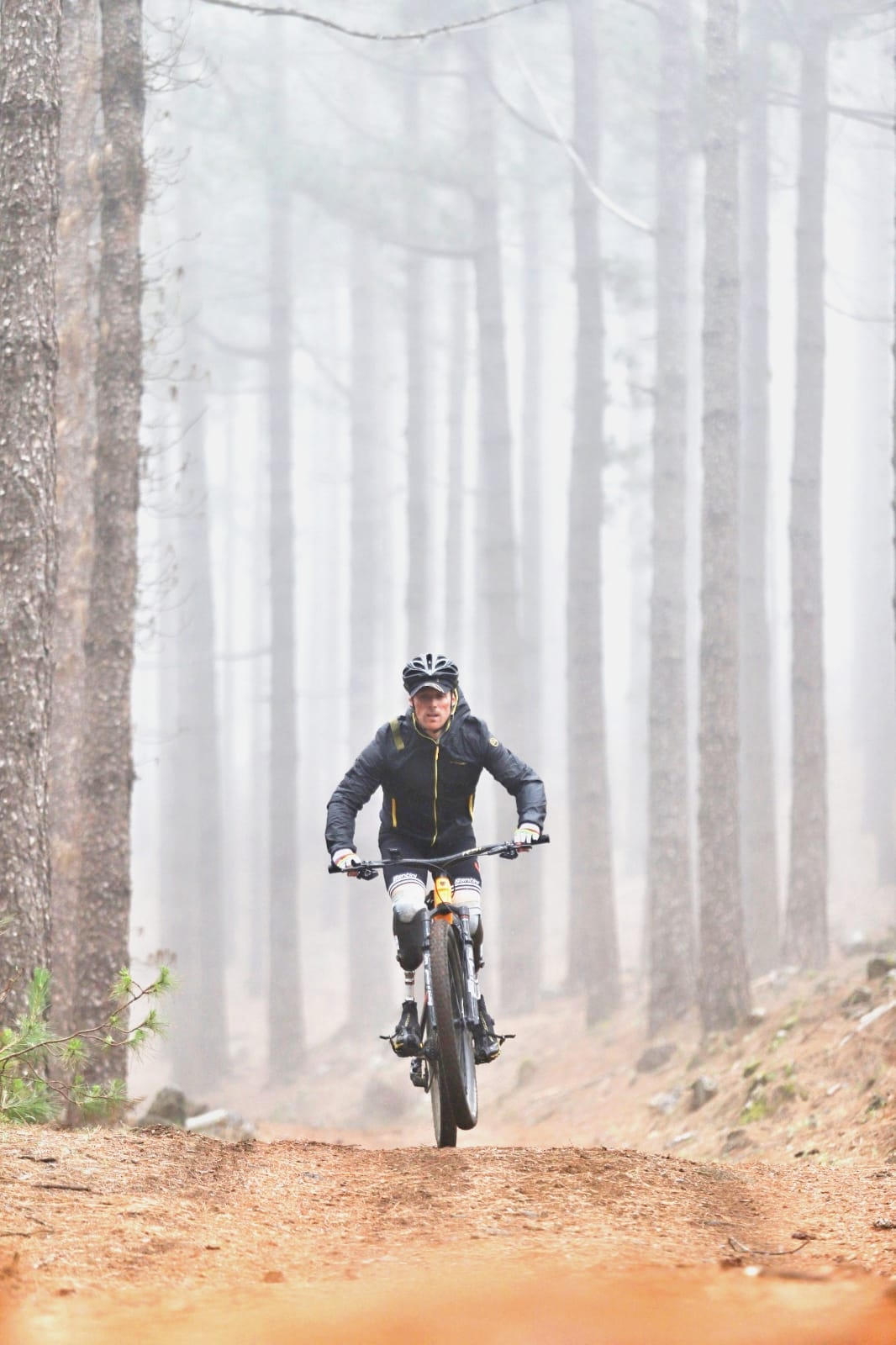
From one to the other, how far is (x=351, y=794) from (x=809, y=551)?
1144cm

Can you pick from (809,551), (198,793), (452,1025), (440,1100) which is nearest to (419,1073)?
(440,1100)

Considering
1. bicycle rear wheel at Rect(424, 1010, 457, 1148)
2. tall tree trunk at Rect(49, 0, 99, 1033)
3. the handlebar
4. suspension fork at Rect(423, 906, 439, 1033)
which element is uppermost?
tall tree trunk at Rect(49, 0, 99, 1033)

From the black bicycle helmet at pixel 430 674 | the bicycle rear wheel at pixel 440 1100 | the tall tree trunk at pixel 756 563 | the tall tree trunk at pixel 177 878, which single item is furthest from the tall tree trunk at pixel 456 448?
the bicycle rear wheel at pixel 440 1100

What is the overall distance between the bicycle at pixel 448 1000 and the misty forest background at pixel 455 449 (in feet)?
8.03

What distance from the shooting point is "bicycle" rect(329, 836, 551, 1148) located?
6820 millimetres

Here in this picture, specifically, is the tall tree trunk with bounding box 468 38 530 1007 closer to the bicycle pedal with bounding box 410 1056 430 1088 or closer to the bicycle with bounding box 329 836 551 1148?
the bicycle pedal with bounding box 410 1056 430 1088

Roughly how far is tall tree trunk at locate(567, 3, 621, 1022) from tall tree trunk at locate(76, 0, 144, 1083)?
10201mm

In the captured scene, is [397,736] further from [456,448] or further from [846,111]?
[456,448]

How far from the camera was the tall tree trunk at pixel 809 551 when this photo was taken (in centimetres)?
1648

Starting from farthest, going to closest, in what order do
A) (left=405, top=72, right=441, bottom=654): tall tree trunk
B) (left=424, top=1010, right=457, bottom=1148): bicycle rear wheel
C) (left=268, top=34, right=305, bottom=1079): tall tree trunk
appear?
(left=405, top=72, right=441, bottom=654): tall tree trunk → (left=268, top=34, right=305, bottom=1079): tall tree trunk → (left=424, top=1010, right=457, bottom=1148): bicycle rear wheel

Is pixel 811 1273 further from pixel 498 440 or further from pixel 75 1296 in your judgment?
pixel 498 440

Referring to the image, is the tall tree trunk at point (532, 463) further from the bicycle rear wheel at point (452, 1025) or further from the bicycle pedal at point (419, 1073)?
the bicycle rear wheel at point (452, 1025)

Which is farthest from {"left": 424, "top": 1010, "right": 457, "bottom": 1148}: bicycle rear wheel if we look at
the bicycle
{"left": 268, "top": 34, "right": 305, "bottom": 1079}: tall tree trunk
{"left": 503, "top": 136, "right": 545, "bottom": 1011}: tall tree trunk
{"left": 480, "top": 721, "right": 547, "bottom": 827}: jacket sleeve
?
{"left": 503, "top": 136, "right": 545, "bottom": 1011}: tall tree trunk

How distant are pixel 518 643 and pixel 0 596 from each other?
14.8 m
